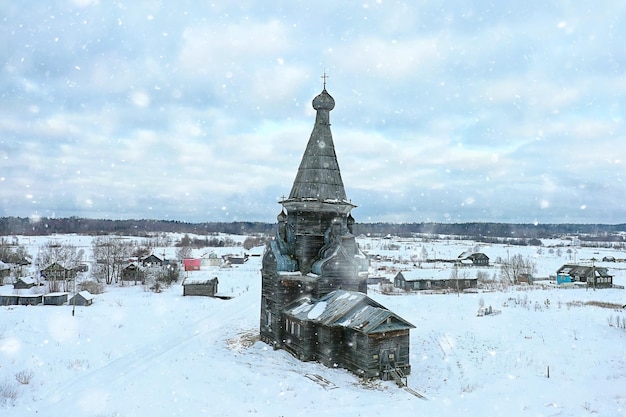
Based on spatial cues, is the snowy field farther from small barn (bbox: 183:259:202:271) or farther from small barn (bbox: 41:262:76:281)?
small barn (bbox: 183:259:202:271)

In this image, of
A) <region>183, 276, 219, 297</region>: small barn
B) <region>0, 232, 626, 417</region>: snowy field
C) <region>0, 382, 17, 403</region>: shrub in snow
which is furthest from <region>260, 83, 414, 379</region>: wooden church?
<region>183, 276, 219, 297</region>: small barn

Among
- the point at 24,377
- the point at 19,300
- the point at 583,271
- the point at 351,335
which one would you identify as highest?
the point at 351,335

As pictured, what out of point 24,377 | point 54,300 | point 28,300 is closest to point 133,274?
point 28,300

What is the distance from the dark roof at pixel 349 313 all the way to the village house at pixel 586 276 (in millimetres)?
44389

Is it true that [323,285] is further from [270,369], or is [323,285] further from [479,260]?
[479,260]

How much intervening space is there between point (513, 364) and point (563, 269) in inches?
1812

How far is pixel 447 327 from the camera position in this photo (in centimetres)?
2577

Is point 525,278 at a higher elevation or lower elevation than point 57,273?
lower

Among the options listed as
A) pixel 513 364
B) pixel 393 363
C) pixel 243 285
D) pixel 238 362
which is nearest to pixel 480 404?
pixel 393 363

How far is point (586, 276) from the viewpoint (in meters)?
53.5

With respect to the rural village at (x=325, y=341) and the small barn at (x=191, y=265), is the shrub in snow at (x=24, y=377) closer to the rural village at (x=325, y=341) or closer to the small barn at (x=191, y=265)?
the rural village at (x=325, y=341)

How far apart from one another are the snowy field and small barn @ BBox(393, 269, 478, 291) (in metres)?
20.3

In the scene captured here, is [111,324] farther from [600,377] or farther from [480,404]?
[600,377]

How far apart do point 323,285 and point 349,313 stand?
9.69 ft
